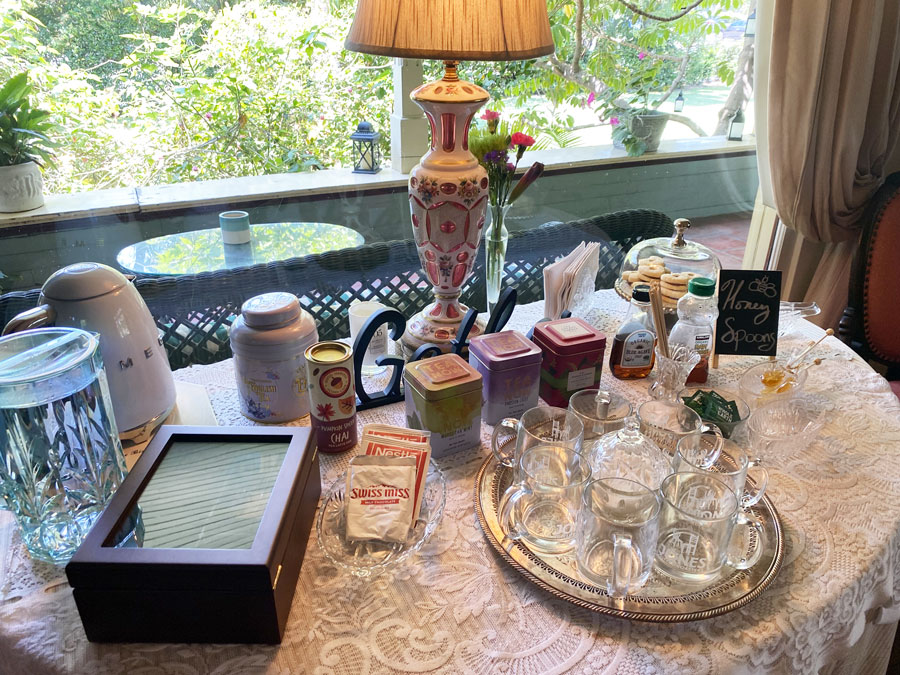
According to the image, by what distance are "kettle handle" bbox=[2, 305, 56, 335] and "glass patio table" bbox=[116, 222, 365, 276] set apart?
0.97 m

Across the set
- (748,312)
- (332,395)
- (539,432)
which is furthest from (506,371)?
(748,312)

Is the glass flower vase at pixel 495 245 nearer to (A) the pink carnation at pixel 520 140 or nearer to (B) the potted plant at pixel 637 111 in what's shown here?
(A) the pink carnation at pixel 520 140

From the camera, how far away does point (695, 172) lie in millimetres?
2723

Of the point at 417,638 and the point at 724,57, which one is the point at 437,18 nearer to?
the point at 417,638

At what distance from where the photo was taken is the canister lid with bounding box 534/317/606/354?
977 mm

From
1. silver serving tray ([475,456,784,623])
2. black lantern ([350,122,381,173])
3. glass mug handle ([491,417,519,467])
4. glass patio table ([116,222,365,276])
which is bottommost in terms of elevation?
silver serving tray ([475,456,784,623])

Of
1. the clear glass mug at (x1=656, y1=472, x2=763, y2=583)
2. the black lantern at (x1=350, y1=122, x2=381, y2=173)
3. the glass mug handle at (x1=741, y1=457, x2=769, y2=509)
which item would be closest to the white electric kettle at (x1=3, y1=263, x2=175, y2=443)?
the clear glass mug at (x1=656, y1=472, x2=763, y2=583)

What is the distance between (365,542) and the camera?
74cm

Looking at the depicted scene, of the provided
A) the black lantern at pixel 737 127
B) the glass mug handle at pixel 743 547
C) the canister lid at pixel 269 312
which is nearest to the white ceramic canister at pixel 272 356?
the canister lid at pixel 269 312

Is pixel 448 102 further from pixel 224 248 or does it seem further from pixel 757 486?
pixel 224 248

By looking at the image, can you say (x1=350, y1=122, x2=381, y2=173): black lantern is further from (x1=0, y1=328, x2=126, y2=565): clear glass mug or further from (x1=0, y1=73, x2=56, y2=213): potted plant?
(x1=0, y1=328, x2=126, y2=565): clear glass mug

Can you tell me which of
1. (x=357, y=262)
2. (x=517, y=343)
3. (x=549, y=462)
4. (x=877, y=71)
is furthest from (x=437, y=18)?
(x=877, y=71)

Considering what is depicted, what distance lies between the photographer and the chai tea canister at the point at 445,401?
33.8 inches

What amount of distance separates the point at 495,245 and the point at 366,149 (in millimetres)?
1185
